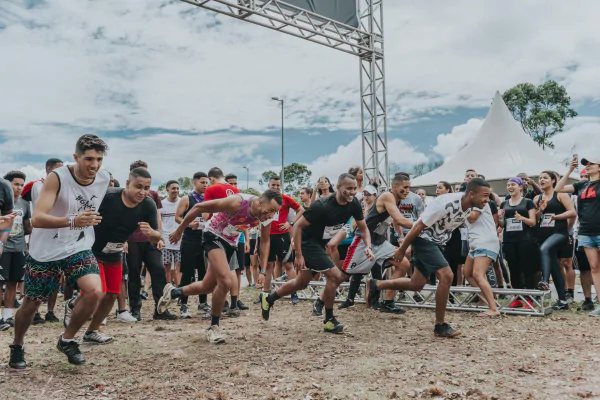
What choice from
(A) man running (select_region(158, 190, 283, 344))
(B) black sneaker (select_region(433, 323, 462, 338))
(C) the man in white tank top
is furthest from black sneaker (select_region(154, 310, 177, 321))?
(B) black sneaker (select_region(433, 323, 462, 338))

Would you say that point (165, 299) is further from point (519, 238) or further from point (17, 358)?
point (519, 238)

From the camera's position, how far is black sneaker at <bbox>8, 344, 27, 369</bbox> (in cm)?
444

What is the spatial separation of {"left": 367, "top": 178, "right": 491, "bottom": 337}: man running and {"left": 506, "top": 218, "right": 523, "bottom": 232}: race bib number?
254 cm

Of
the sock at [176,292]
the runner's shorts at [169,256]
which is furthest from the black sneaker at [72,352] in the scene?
the runner's shorts at [169,256]

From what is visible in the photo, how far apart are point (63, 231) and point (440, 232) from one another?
404 centimetres

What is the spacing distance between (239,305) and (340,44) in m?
8.52

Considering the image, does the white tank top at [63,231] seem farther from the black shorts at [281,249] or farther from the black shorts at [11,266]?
the black shorts at [281,249]

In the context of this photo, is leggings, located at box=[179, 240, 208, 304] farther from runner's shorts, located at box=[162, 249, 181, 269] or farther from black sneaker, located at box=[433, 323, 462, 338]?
black sneaker, located at box=[433, 323, 462, 338]

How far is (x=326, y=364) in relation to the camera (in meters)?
4.59

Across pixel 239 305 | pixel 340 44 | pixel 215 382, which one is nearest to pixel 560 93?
pixel 340 44

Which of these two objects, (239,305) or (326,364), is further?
(239,305)

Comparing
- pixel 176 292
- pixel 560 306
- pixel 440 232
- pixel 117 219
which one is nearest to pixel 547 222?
pixel 560 306

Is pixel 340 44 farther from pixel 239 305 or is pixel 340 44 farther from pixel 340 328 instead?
pixel 340 328

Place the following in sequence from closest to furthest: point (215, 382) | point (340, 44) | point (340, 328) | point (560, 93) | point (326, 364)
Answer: point (215, 382)
point (326, 364)
point (340, 328)
point (340, 44)
point (560, 93)
